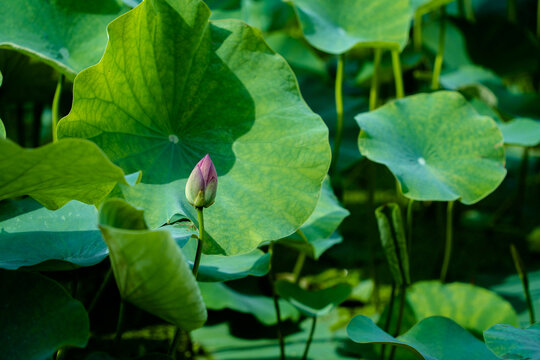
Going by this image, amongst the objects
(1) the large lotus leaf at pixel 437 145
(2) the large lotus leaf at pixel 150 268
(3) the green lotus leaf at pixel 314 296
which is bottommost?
(3) the green lotus leaf at pixel 314 296

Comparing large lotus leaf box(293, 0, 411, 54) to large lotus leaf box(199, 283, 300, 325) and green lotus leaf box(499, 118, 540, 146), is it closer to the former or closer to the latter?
green lotus leaf box(499, 118, 540, 146)

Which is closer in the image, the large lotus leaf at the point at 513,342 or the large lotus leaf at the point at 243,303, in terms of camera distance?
the large lotus leaf at the point at 513,342

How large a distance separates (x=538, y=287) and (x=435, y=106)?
1.92 feet

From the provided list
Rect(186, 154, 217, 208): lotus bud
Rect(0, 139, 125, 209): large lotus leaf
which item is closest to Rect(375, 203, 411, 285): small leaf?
Rect(186, 154, 217, 208): lotus bud

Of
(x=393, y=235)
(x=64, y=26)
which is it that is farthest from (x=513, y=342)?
(x=64, y=26)

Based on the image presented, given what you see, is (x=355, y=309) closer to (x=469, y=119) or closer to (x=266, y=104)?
(x=469, y=119)

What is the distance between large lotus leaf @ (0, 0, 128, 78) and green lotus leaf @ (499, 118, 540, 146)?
37.2 inches

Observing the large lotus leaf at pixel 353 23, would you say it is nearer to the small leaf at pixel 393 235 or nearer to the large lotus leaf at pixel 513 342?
the small leaf at pixel 393 235

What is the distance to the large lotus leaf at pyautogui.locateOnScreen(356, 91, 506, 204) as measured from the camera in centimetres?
97

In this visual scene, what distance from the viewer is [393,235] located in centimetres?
91

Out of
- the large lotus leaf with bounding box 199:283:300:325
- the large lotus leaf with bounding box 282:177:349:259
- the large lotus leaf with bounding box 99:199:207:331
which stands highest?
the large lotus leaf with bounding box 99:199:207:331

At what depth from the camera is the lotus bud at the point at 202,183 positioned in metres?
0.60

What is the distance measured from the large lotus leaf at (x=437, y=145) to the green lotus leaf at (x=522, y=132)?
202 millimetres

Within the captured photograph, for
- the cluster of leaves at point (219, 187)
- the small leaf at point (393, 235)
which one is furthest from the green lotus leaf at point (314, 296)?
the small leaf at point (393, 235)
